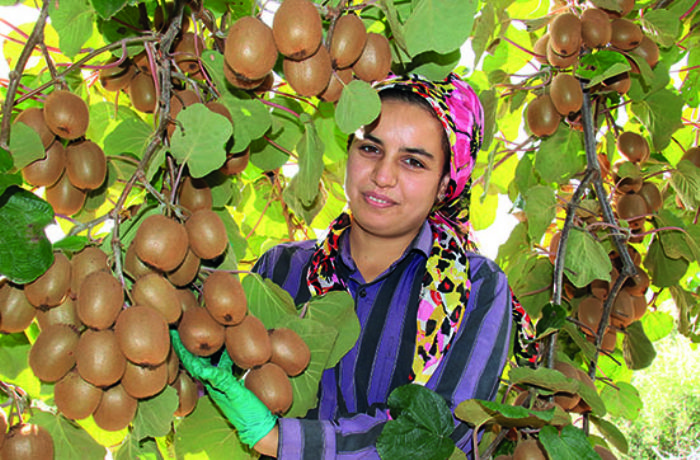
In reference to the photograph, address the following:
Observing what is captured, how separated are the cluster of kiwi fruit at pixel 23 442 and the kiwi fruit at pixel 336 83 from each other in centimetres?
52

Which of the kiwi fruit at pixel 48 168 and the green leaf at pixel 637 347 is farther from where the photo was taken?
the green leaf at pixel 637 347

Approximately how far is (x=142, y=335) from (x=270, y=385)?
231mm

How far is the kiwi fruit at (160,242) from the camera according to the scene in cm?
74

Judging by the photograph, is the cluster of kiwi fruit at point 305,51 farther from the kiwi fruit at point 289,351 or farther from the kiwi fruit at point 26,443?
the kiwi fruit at point 26,443

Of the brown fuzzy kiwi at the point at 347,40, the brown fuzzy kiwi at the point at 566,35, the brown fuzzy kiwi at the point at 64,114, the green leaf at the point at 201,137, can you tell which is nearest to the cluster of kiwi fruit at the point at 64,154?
the brown fuzzy kiwi at the point at 64,114

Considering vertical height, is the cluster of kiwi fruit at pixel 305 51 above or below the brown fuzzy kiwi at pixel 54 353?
above

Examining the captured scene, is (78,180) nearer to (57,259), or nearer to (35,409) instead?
(57,259)

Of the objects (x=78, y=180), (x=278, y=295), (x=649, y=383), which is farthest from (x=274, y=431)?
(x=649, y=383)

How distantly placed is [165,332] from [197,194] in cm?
27

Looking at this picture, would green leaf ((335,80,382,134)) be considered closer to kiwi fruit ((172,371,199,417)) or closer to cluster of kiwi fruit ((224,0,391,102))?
cluster of kiwi fruit ((224,0,391,102))

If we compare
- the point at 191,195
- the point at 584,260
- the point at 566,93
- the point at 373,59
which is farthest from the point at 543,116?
the point at 191,195

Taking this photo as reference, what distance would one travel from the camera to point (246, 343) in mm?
825

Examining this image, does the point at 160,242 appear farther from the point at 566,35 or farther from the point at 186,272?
the point at 566,35

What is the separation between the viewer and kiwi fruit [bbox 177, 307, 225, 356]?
0.81m
